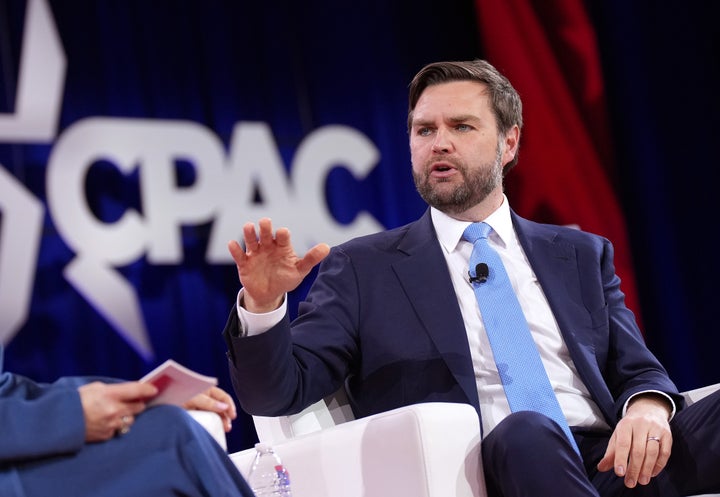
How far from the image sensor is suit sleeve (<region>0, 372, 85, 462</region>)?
51.4 inches

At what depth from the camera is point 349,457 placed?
74.4 inches

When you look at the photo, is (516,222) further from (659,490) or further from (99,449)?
(99,449)

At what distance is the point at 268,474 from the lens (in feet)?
6.59

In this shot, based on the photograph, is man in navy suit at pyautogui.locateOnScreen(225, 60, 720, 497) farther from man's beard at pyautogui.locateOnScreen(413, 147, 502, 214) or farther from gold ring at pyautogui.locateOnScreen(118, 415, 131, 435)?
gold ring at pyautogui.locateOnScreen(118, 415, 131, 435)

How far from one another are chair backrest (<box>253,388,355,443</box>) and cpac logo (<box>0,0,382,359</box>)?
1.83 m

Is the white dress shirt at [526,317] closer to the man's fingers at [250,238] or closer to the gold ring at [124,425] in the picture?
the man's fingers at [250,238]

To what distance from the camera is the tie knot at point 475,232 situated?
7.68 feet

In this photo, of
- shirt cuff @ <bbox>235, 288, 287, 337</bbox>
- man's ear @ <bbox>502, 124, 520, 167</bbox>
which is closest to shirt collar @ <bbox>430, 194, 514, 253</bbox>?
man's ear @ <bbox>502, 124, 520, 167</bbox>

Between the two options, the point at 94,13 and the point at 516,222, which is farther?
the point at 94,13

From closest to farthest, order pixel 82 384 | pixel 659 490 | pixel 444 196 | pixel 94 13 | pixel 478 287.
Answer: pixel 82 384
pixel 659 490
pixel 478 287
pixel 444 196
pixel 94 13

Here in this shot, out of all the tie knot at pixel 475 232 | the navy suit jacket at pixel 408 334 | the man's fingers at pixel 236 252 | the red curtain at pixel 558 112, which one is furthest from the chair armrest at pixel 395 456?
the red curtain at pixel 558 112

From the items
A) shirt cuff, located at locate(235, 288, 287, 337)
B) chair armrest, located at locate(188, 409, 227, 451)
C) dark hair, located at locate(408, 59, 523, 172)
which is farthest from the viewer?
dark hair, located at locate(408, 59, 523, 172)

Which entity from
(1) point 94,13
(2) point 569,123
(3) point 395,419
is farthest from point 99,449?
(2) point 569,123

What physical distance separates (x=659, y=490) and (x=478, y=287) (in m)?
0.58
